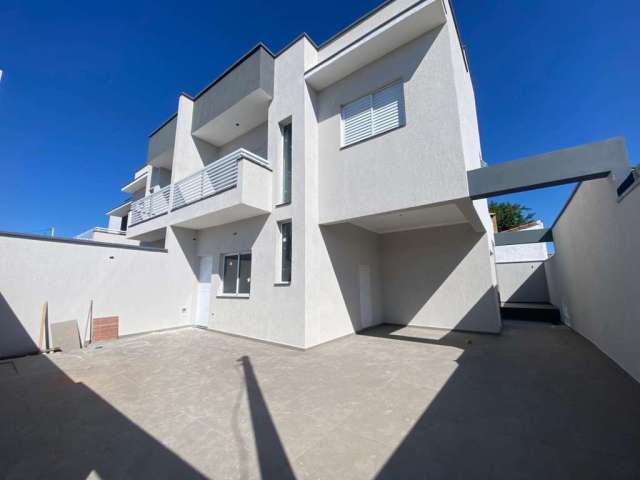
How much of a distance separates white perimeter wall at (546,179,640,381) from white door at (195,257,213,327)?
1036cm

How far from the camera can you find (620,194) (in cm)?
420

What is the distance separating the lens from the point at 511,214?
104 feet

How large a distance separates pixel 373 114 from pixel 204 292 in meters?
8.26

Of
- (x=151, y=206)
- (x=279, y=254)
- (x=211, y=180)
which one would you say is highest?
(x=211, y=180)

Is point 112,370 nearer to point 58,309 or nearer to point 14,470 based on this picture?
point 14,470

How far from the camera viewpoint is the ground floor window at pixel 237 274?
804 cm

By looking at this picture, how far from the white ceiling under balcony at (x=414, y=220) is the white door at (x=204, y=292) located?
575 centimetres

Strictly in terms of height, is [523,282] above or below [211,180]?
below

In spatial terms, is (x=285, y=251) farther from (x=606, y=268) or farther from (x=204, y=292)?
(x=606, y=268)

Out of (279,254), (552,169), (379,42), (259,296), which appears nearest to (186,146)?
(279,254)

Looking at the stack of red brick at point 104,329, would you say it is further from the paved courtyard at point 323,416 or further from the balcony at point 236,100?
the balcony at point 236,100

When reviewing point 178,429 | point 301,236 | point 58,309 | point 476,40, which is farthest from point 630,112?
point 58,309

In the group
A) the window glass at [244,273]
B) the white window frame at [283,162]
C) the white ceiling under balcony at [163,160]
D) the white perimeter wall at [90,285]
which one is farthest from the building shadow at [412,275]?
the white ceiling under balcony at [163,160]

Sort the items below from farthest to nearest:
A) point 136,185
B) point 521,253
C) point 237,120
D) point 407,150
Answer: point 521,253 → point 136,185 → point 237,120 → point 407,150
